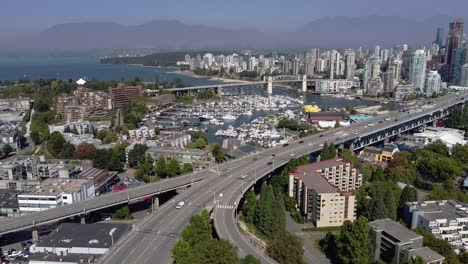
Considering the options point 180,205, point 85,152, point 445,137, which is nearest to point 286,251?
point 180,205

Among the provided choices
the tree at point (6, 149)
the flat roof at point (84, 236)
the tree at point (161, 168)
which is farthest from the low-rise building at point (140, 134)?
the flat roof at point (84, 236)

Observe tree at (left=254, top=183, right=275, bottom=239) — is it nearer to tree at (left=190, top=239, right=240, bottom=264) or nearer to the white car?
the white car

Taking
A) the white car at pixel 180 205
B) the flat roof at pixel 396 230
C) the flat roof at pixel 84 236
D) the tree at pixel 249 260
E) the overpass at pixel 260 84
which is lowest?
the flat roof at pixel 84 236

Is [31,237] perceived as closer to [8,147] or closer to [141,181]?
[141,181]

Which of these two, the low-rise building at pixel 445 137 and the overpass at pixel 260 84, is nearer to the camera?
the low-rise building at pixel 445 137

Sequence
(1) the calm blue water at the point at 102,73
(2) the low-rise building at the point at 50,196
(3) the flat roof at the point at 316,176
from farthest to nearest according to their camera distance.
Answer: (1) the calm blue water at the point at 102,73, (2) the low-rise building at the point at 50,196, (3) the flat roof at the point at 316,176

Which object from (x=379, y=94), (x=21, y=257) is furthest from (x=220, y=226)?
(x=379, y=94)

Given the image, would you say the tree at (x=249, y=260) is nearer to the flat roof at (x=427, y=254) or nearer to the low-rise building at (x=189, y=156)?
the flat roof at (x=427, y=254)

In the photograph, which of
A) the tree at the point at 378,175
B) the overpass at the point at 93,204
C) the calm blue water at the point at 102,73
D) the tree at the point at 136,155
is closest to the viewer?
the overpass at the point at 93,204
